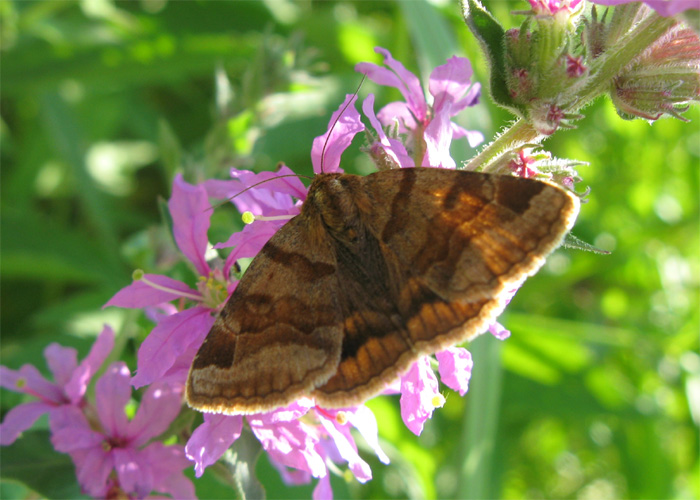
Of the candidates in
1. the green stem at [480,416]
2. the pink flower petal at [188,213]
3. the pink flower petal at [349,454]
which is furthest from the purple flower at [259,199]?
the green stem at [480,416]

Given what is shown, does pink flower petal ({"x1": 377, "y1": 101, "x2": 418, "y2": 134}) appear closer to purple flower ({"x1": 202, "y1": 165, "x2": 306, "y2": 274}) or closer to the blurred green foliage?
purple flower ({"x1": 202, "y1": 165, "x2": 306, "y2": 274})

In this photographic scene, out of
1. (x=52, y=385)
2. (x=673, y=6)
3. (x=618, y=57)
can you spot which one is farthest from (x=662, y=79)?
(x=52, y=385)

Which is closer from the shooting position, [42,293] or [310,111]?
[310,111]

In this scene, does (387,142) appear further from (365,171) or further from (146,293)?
(365,171)

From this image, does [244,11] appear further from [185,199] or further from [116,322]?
[185,199]

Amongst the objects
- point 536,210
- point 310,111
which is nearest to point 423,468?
point 310,111

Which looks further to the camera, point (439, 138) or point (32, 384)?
point (32, 384)

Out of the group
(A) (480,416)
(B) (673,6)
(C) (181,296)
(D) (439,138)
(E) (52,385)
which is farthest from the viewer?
(A) (480,416)
